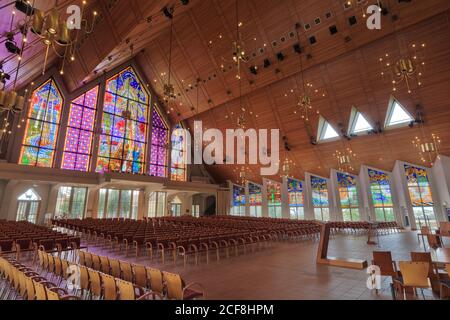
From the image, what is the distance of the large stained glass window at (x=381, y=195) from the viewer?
55.9ft

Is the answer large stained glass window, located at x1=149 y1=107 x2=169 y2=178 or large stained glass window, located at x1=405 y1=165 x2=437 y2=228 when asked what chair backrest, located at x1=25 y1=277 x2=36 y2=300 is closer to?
large stained glass window, located at x1=149 y1=107 x2=169 y2=178

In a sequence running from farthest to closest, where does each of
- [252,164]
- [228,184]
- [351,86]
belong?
[228,184] → [252,164] → [351,86]

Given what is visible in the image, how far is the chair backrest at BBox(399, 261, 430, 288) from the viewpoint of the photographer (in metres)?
3.52

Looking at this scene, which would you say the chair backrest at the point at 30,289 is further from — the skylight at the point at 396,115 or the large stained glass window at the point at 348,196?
the large stained glass window at the point at 348,196

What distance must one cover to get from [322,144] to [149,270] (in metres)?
15.9

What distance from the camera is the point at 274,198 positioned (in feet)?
76.3

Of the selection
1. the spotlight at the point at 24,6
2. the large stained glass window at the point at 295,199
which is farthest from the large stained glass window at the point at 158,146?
the spotlight at the point at 24,6

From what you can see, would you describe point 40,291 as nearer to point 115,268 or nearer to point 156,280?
point 156,280

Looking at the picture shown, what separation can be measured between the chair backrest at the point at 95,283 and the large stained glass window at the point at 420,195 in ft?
60.7

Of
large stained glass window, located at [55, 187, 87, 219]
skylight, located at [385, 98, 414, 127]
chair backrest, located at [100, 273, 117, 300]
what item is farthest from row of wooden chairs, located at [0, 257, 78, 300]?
skylight, located at [385, 98, 414, 127]

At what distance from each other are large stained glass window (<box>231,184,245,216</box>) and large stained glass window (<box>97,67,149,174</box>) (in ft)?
35.5
